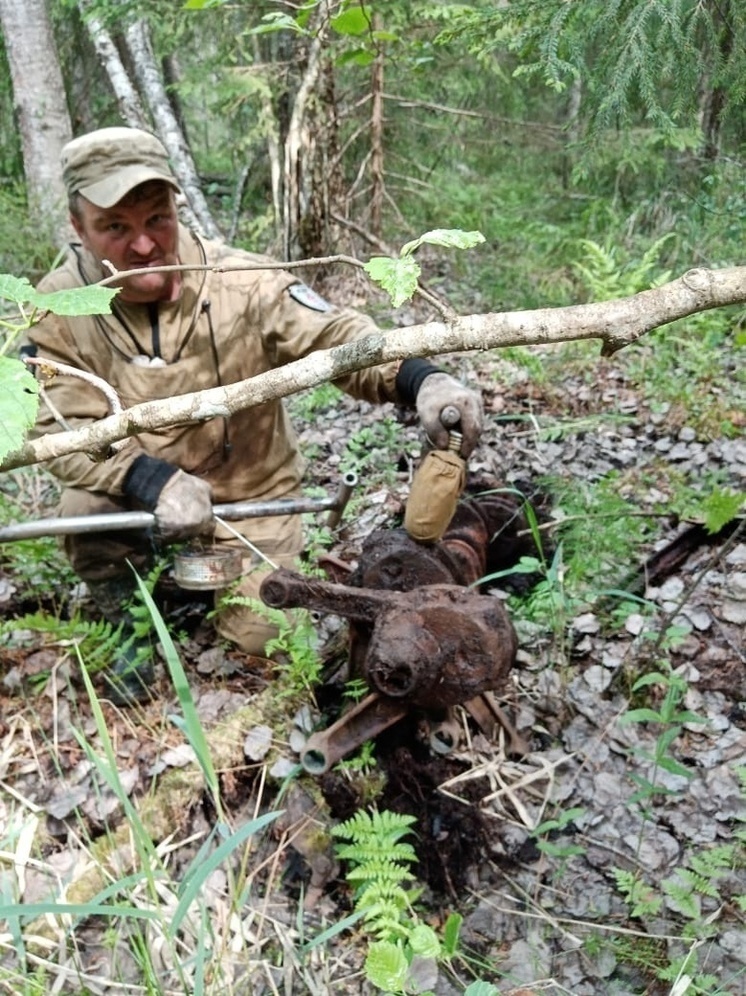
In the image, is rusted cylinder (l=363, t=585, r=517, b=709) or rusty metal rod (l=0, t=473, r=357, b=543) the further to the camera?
rusty metal rod (l=0, t=473, r=357, b=543)

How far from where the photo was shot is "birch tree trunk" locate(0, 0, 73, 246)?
7012 mm

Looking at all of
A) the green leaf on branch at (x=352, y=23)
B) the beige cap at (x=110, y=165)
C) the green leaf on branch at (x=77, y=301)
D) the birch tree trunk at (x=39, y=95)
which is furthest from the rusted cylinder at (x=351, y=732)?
the birch tree trunk at (x=39, y=95)

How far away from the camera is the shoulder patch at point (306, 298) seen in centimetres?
353

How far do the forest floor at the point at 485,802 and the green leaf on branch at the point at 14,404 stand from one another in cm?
98

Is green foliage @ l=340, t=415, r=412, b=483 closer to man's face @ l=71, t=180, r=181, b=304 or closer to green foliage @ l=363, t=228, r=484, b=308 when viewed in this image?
man's face @ l=71, t=180, r=181, b=304

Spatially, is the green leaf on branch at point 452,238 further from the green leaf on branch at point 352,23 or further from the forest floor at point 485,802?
the green leaf on branch at point 352,23

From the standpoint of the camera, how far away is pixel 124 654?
3.23 m

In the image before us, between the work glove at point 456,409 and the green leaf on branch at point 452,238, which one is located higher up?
the green leaf on branch at point 452,238

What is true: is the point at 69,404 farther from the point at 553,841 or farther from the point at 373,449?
the point at 553,841

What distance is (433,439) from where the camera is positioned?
274 cm

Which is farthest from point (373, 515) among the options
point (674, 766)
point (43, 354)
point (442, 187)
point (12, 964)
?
point (442, 187)

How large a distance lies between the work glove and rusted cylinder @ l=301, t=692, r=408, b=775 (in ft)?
3.02

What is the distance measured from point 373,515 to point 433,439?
144 centimetres

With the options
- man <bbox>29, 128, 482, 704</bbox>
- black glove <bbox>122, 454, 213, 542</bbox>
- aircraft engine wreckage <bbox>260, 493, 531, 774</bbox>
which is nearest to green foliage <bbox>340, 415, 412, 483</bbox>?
man <bbox>29, 128, 482, 704</bbox>
